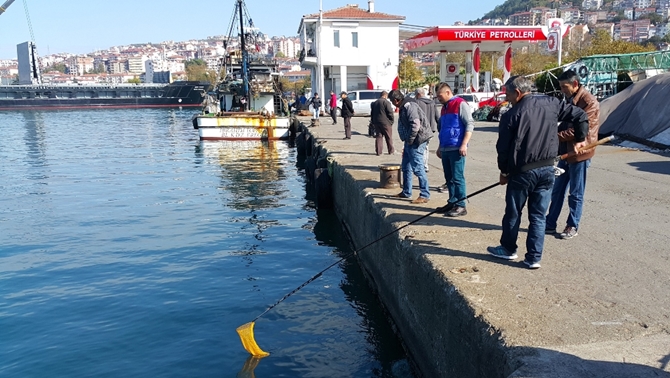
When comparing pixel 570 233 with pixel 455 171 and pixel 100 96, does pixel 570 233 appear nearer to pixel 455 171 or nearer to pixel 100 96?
pixel 455 171

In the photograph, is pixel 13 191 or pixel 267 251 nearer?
pixel 267 251

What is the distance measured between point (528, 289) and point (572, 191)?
190 cm

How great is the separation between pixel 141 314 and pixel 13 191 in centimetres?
1263

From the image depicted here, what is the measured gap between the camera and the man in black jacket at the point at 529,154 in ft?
16.4

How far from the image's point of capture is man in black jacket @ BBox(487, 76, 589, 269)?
16.4ft

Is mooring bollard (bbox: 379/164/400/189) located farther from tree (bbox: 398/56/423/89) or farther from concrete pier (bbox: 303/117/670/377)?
tree (bbox: 398/56/423/89)

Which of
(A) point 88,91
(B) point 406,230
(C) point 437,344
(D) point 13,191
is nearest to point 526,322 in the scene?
(C) point 437,344

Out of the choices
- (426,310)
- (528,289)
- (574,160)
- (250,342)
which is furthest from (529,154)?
(250,342)

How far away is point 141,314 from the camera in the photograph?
7840mm

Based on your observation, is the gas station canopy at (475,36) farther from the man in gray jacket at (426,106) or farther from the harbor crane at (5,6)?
the harbor crane at (5,6)

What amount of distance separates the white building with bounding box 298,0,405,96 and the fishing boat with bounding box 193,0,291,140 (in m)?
5.88

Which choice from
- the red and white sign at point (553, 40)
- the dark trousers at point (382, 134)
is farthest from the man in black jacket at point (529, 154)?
the red and white sign at point (553, 40)

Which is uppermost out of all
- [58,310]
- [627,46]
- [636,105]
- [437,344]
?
[627,46]

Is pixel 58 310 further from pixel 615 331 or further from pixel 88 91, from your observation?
pixel 88 91
